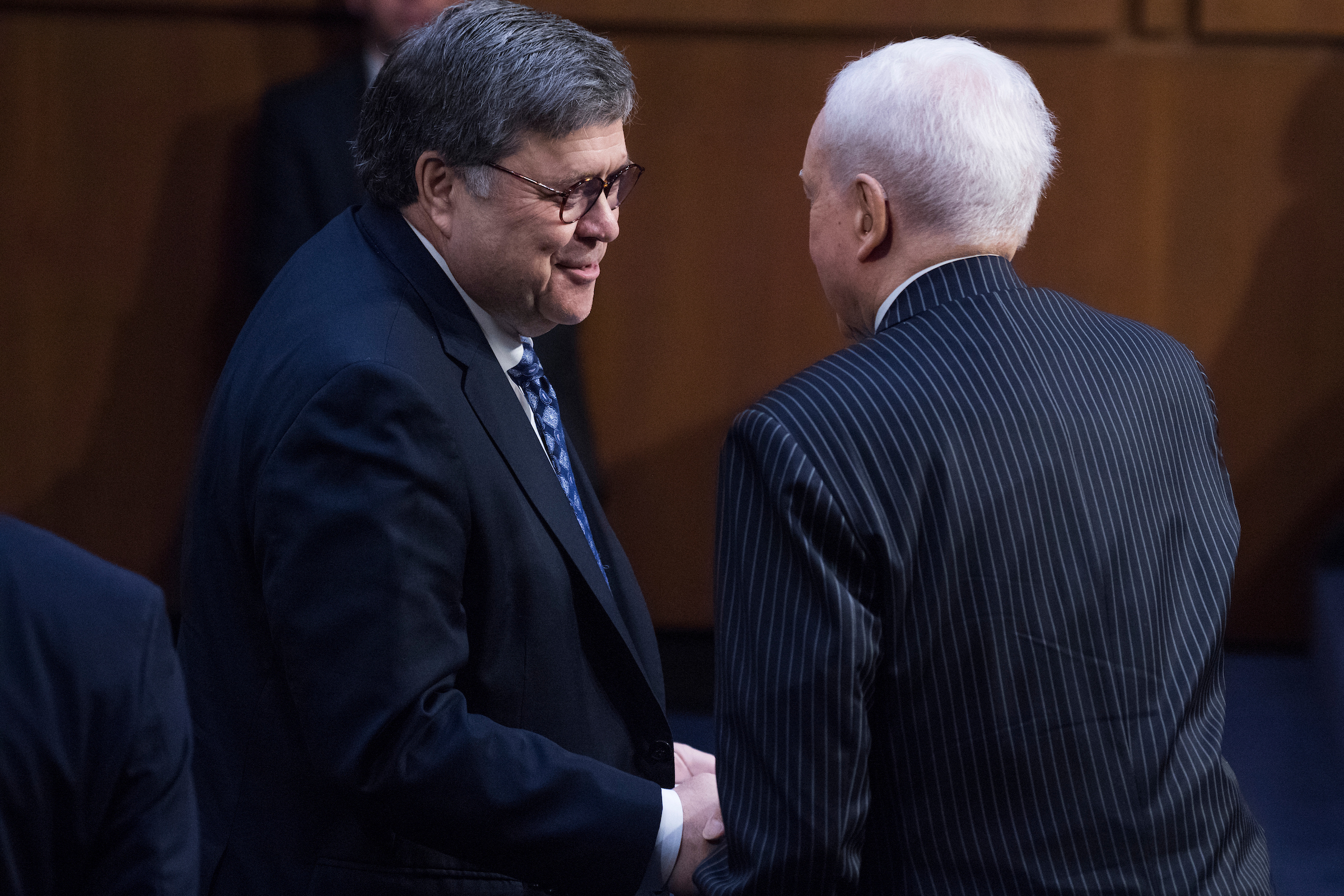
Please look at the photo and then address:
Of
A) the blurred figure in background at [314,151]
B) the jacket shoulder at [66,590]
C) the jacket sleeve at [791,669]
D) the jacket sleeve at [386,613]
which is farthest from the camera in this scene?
the blurred figure in background at [314,151]

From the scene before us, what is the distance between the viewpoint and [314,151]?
2857 millimetres

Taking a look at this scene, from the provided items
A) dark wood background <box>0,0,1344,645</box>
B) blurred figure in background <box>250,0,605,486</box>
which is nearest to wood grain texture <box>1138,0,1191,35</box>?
dark wood background <box>0,0,1344,645</box>

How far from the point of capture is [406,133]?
145 cm

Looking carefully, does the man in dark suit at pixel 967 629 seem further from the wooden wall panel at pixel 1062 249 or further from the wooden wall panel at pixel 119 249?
the wooden wall panel at pixel 119 249

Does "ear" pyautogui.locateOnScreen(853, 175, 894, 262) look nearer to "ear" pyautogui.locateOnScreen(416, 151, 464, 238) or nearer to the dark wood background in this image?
"ear" pyautogui.locateOnScreen(416, 151, 464, 238)

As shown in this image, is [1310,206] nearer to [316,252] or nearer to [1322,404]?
[1322,404]

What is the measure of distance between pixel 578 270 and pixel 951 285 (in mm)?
479

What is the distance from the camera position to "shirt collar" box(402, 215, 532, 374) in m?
1.46

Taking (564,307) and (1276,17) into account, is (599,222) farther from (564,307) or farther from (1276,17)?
(1276,17)

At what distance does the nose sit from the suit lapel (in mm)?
177

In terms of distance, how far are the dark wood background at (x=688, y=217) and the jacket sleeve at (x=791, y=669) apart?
229cm

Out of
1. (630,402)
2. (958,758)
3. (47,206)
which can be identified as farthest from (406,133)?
(47,206)

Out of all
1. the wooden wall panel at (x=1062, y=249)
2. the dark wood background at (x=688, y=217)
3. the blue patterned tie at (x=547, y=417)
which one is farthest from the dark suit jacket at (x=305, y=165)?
the blue patterned tie at (x=547, y=417)

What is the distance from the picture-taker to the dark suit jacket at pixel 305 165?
284 centimetres
